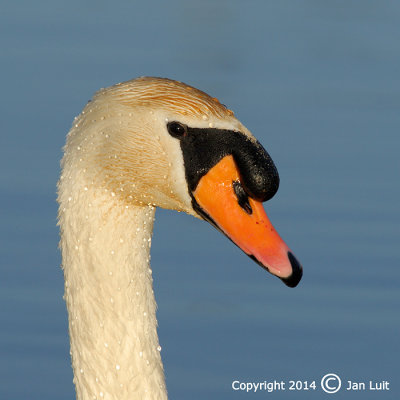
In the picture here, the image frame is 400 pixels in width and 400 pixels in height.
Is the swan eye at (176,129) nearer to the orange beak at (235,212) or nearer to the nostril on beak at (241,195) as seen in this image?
the orange beak at (235,212)

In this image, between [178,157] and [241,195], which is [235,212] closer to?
[241,195]

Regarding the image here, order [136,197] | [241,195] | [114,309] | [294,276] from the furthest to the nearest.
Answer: [114,309] < [136,197] < [241,195] < [294,276]

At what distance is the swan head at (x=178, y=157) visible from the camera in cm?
Answer: 543

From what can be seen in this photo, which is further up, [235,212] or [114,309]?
[235,212]

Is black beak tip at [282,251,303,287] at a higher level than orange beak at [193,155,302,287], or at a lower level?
lower

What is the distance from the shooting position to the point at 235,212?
5.47 metres

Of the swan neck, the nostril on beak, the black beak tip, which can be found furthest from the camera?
the swan neck

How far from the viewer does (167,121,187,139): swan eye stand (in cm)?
548

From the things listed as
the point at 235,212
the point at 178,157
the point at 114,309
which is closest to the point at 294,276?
the point at 235,212

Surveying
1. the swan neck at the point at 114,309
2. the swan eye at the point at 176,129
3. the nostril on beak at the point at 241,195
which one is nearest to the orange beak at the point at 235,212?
the nostril on beak at the point at 241,195

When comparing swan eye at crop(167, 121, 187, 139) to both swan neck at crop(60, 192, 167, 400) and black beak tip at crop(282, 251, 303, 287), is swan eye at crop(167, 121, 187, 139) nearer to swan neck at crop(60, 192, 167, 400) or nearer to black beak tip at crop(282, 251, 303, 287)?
swan neck at crop(60, 192, 167, 400)

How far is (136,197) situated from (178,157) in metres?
0.26

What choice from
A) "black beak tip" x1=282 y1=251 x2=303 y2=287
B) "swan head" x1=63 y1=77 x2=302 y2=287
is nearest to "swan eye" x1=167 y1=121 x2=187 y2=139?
"swan head" x1=63 y1=77 x2=302 y2=287

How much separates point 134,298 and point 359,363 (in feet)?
12.3
